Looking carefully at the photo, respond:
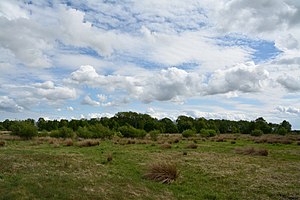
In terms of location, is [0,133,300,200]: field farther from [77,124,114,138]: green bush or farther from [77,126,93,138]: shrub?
[77,124,114,138]: green bush

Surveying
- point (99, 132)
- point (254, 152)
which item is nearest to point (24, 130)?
point (99, 132)

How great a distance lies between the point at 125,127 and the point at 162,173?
46707mm

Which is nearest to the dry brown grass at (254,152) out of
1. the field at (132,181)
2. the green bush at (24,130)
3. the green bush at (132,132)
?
the field at (132,181)

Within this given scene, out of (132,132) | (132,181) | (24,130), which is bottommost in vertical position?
(132,181)

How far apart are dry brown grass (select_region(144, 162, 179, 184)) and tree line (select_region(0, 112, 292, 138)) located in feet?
126

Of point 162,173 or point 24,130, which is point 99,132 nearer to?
point 24,130

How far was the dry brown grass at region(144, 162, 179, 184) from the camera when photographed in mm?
15945

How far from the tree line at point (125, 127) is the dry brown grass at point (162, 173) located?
38263 millimetres

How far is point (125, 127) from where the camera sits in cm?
6269

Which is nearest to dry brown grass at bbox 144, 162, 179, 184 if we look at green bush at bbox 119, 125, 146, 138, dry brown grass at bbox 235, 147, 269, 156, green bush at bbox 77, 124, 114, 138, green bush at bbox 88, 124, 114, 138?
dry brown grass at bbox 235, 147, 269, 156

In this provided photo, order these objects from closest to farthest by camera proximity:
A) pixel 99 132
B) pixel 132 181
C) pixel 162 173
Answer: pixel 132 181 < pixel 162 173 < pixel 99 132

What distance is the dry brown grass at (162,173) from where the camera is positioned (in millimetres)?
15945

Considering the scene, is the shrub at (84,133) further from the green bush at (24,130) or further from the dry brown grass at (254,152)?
the dry brown grass at (254,152)

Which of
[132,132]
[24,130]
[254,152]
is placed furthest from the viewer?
[132,132]
